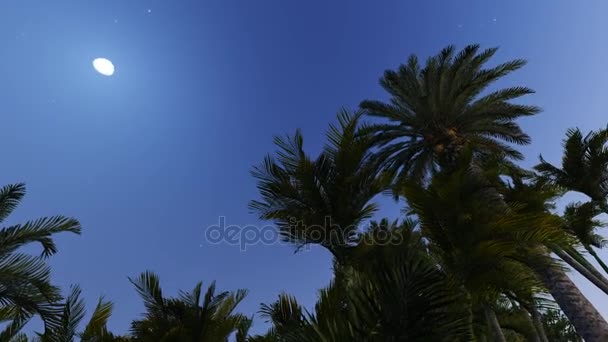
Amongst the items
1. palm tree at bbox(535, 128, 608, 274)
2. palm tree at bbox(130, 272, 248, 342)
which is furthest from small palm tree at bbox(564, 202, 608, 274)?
palm tree at bbox(130, 272, 248, 342)

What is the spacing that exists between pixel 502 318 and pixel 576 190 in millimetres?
5457

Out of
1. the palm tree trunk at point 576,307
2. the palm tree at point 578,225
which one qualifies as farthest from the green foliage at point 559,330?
the palm tree trunk at point 576,307

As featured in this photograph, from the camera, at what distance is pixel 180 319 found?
703cm

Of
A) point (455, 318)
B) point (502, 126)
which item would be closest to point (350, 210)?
point (455, 318)

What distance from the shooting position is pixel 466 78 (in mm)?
11633

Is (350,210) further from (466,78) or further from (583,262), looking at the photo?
(583,262)

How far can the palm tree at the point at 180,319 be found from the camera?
684cm

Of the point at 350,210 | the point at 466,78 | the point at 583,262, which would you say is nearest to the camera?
the point at 350,210

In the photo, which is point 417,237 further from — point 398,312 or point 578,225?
point 578,225

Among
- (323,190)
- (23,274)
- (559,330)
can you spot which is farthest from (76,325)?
(559,330)

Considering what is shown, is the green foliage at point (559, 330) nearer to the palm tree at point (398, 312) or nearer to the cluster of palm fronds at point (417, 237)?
the cluster of palm fronds at point (417, 237)

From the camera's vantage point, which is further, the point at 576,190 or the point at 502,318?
the point at 502,318

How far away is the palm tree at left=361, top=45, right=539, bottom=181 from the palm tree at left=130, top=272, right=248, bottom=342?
7273 mm

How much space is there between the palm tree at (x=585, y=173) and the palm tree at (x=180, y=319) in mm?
10683
